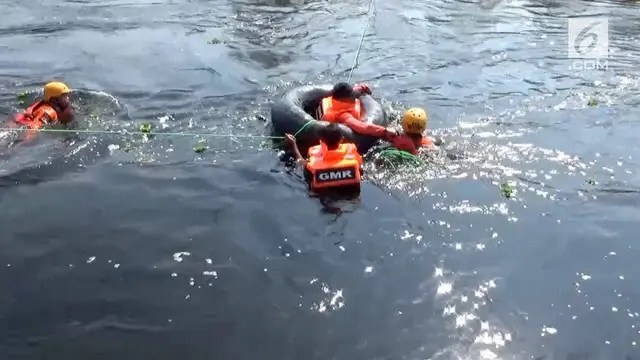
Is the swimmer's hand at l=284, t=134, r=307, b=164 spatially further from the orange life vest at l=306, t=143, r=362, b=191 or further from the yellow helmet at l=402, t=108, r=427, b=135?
the yellow helmet at l=402, t=108, r=427, b=135

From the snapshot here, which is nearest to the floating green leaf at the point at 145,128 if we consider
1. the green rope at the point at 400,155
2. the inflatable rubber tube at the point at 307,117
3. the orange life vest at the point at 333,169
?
the inflatable rubber tube at the point at 307,117

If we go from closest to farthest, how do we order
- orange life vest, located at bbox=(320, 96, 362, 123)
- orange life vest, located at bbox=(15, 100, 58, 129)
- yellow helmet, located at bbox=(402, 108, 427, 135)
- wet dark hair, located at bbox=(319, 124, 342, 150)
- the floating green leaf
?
wet dark hair, located at bbox=(319, 124, 342, 150)
yellow helmet, located at bbox=(402, 108, 427, 135)
orange life vest, located at bbox=(15, 100, 58, 129)
orange life vest, located at bbox=(320, 96, 362, 123)
the floating green leaf

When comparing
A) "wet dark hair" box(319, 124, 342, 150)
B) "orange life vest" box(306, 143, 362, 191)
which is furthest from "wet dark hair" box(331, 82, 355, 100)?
"orange life vest" box(306, 143, 362, 191)

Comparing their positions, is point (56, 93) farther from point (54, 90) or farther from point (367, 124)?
point (367, 124)

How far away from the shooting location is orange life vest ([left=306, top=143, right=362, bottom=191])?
9188 millimetres

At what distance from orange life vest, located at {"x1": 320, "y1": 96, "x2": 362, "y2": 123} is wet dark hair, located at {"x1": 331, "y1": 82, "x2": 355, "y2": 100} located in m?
0.08

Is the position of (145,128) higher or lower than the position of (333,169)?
higher

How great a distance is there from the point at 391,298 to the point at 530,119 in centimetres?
610

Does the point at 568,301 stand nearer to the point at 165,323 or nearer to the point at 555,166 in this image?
the point at 555,166

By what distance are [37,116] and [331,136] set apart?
188 inches

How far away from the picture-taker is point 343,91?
1074cm

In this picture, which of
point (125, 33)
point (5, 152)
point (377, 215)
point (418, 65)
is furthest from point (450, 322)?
point (125, 33)

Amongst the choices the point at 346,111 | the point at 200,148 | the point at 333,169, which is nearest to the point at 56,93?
the point at 200,148

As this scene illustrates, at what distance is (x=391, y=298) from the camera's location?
751 centimetres
